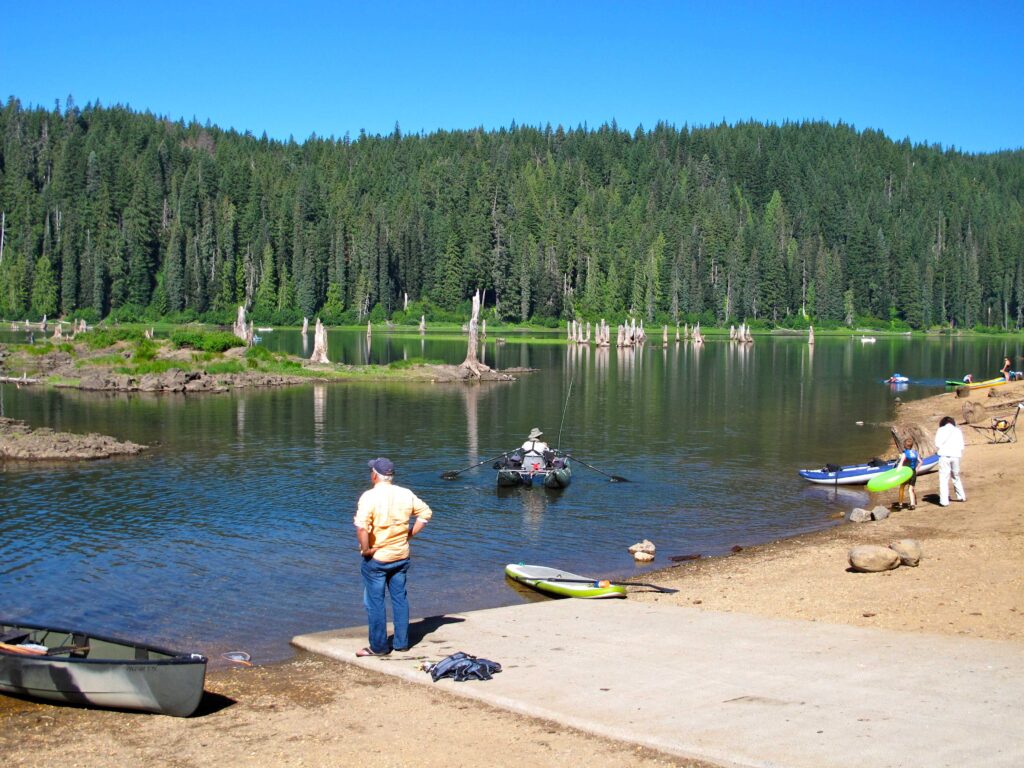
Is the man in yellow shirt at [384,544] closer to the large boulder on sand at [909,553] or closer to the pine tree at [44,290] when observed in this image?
the large boulder on sand at [909,553]

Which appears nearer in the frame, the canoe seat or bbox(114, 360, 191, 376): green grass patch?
the canoe seat

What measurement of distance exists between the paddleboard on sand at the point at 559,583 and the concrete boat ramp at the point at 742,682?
1508mm

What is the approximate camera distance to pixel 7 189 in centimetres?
17538

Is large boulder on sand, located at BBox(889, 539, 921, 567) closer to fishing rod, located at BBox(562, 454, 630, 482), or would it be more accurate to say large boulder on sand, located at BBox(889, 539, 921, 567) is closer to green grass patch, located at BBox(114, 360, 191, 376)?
fishing rod, located at BBox(562, 454, 630, 482)

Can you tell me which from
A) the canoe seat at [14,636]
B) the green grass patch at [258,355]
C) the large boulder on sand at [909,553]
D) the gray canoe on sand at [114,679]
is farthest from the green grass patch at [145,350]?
the gray canoe on sand at [114,679]

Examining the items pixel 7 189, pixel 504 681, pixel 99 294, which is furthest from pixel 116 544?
pixel 7 189

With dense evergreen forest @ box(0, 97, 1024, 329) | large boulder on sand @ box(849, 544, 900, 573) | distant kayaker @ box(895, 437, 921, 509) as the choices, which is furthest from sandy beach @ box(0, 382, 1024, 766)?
dense evergreen forest @ box(0, 97, 1024, 329)

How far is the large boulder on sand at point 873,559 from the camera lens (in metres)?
18.1

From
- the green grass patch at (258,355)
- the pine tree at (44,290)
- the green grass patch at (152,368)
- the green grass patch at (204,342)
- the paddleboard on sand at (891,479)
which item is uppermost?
the pine tree at (44,290)

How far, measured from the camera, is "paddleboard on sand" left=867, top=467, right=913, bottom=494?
85.1 feet

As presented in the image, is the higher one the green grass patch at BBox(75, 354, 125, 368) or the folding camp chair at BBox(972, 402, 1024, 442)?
the green grass patch at BBox(75, 354, 125, 368)

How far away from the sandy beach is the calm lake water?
2.44 metres

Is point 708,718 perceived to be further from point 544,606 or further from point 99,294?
point 99,294

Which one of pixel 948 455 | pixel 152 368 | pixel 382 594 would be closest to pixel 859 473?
pixel 948 455
